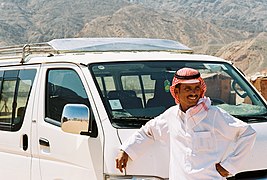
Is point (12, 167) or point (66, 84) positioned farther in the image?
point (12, 167)

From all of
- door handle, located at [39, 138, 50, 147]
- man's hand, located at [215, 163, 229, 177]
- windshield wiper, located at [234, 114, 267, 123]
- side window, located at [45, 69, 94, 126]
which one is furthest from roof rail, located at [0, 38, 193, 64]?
man's hand, located at [215, 163, 229, 177]

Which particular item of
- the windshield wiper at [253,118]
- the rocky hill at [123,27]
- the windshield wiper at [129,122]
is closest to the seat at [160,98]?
the windshield wiper at [129,122]

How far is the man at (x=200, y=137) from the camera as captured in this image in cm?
364

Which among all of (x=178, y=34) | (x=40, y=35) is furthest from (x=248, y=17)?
(x=40, y=35)

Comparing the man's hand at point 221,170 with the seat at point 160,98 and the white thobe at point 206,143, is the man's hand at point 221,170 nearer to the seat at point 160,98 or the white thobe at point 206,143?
the white thobe at point 206,143

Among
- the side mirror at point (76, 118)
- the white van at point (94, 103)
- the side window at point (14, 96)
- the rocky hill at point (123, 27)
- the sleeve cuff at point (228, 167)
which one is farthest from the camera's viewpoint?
the rocky hill at point (123, 27)

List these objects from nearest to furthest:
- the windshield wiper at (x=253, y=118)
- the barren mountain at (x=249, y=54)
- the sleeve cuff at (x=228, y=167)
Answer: the sleeve cuff at (x=228, y=167) → the windshield wiper at (x=253, y=118) → the barren mountain at (x=249, y=54)

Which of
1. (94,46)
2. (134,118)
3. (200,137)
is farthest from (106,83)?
(200,137)

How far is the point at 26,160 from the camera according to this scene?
526 cm

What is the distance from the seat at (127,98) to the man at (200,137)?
948mm

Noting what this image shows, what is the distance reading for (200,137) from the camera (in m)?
3.65

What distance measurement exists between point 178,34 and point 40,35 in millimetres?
25071

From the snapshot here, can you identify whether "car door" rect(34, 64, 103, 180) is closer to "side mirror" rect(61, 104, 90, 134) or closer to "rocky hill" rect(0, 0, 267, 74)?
"side mirror" rect(61, 104, 90, 134)

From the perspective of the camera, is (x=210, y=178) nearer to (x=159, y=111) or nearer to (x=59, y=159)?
(x=159, y=111)
